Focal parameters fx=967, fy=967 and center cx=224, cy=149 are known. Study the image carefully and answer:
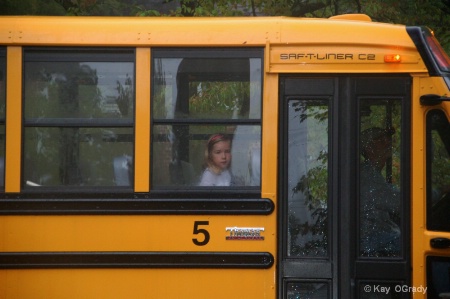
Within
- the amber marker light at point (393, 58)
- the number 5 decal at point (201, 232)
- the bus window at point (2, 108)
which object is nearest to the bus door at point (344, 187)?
the amber marker light at point (393, 58)

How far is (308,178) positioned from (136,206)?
1299 millimetres

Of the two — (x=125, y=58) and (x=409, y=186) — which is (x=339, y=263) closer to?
(x=409, y=186)

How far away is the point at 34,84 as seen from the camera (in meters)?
7.31

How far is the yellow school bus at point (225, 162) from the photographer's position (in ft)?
23.4

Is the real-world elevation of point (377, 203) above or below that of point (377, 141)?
below

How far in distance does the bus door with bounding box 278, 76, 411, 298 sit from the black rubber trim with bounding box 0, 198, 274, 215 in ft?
0.89

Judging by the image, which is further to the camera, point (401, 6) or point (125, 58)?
point (401, 6)

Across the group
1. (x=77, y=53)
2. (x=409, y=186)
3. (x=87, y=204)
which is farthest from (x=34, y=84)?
(x=409, y=186)

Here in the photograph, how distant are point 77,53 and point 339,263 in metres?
2.53

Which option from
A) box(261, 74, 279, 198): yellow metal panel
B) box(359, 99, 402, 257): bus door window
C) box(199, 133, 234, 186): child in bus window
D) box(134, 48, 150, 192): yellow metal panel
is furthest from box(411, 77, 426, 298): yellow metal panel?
box(134, 48, 150, 192): yellow metal panel

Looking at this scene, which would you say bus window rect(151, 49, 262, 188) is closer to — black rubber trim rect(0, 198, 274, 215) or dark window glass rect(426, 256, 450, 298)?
black rubber trim rect(0, 198, 274, 215)

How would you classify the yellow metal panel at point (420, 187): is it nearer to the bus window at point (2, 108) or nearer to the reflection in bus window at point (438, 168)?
the reflection in bus window at point (438, 168)

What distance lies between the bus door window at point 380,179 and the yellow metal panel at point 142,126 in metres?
1.60

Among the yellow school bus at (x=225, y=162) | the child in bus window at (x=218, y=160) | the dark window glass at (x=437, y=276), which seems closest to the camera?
the dark window glass at (x=437, y=276)
